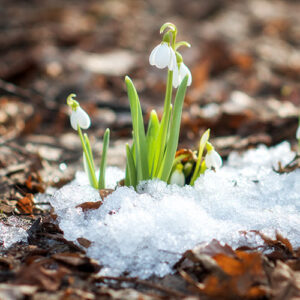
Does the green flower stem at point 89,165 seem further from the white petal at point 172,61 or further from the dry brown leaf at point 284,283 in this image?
the dry brown leaf at point 284,283

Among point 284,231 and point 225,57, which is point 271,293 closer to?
point 284,231

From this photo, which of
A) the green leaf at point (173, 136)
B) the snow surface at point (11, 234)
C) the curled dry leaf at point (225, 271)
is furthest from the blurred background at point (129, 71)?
the curled dry leaf at point (225, 271)

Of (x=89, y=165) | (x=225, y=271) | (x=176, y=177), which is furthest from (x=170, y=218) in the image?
(x=89, y=165)

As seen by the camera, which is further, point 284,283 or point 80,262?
point 80,262

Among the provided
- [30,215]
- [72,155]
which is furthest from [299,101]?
[30,215]

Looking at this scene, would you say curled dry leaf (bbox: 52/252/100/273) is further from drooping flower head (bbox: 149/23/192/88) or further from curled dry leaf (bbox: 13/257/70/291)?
drooping flower head (bbox: 149/23/192/88)

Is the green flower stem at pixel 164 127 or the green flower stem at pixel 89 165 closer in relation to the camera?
the green flower stem at pixel 164 127

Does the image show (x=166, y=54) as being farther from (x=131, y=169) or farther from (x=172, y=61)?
(x=131, y=169)

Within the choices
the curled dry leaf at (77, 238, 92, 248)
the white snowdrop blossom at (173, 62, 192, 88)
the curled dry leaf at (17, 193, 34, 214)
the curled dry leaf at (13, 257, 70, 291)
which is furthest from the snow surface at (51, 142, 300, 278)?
the white snowdrop blossom at (173, 62, 192, 88)
